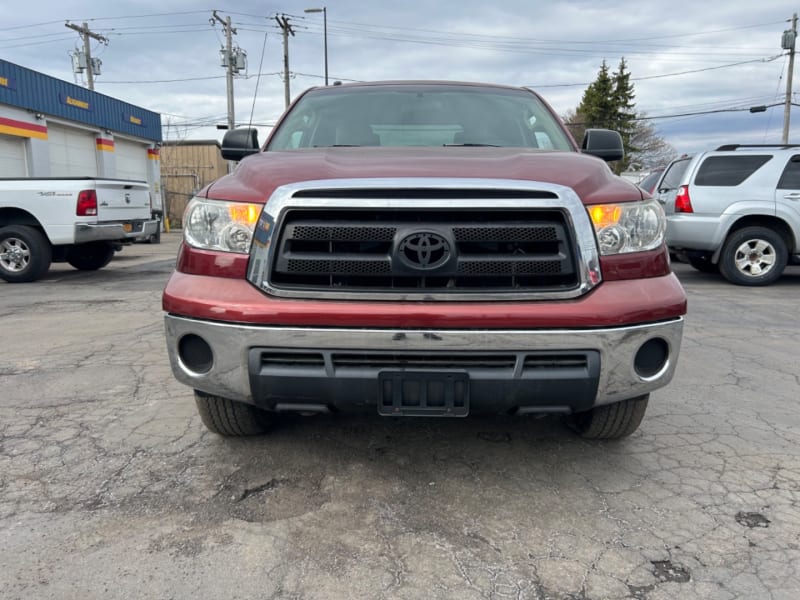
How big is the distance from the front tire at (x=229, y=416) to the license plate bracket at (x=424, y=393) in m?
0.78

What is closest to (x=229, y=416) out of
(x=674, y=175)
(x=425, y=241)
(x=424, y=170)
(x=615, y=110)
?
(x=425, y=241)

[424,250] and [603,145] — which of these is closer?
[424,250]

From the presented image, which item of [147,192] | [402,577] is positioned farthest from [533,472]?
[147,192]

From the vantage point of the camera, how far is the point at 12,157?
17531mm

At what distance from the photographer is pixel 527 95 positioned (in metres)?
Result: 4.00

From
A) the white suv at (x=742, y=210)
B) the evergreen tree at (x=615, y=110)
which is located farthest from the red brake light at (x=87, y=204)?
the evergreen tree at (x=615, y=110)

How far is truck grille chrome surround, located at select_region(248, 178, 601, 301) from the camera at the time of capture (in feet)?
7.30

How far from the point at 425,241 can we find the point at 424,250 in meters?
0.03

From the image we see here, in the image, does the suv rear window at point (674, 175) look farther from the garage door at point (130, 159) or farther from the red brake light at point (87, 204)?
the garage door at point (130, 159)

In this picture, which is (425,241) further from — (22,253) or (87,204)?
(22,253)

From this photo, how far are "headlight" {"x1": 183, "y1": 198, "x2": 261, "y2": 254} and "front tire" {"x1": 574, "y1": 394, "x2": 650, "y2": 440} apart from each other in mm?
1647

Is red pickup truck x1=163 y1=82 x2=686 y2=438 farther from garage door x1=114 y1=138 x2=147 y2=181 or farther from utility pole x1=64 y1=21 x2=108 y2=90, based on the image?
utility pole x1=64 y1=21 x2=108 y2=90

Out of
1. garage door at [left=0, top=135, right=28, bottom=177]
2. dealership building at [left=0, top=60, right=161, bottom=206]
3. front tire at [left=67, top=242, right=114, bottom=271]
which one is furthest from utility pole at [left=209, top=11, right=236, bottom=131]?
front tire at [left=67, top=242, right=114, bottom=271]

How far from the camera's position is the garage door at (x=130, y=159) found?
2389 centimetres
